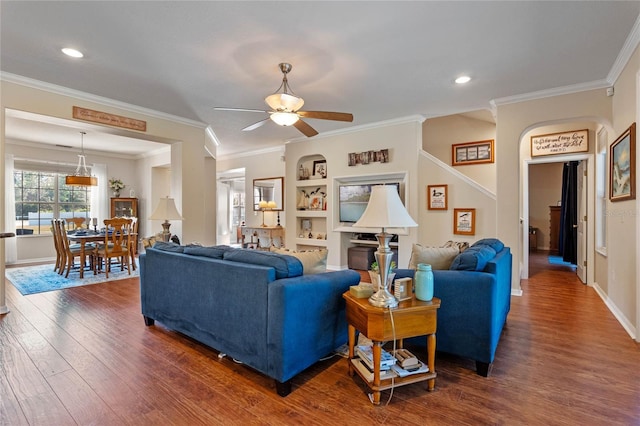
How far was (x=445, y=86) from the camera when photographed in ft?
12.9

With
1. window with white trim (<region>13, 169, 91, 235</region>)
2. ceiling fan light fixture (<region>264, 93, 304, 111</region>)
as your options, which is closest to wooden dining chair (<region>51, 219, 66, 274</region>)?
window with white trim (<region>13, 169, 91, 235</region>)

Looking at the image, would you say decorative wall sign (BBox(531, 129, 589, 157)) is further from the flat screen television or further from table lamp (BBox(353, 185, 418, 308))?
table lamp (BBox(353, 185, 418, 308))

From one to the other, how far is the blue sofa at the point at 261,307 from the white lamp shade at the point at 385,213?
1.83ft

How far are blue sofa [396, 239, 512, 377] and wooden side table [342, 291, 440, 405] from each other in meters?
0.31

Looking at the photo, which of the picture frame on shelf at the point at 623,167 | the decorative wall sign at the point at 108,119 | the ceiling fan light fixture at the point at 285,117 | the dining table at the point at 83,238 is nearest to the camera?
the picture frame on shelf at the point at 623,167

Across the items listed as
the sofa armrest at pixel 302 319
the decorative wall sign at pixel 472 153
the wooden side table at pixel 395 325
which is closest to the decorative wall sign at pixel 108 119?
the sofa armrest at pixel 302 319

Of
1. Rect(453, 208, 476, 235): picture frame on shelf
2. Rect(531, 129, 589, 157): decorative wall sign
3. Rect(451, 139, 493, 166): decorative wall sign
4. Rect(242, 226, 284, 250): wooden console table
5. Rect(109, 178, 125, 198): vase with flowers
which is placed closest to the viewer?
Rect(453, 208, 476, 235): picture frame on shelf

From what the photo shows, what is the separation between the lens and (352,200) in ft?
19.6

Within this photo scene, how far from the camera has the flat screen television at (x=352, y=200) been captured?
19.0 feet

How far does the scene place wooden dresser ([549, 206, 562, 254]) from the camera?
8320 millimetres

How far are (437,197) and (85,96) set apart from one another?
5246 mm

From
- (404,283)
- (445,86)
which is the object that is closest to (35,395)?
(404,283)

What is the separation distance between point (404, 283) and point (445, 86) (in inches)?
114

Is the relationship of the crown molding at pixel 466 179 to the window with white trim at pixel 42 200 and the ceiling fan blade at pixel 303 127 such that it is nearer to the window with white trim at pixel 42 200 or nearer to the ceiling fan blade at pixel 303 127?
the ceiling fan blade at pixel 303 127
